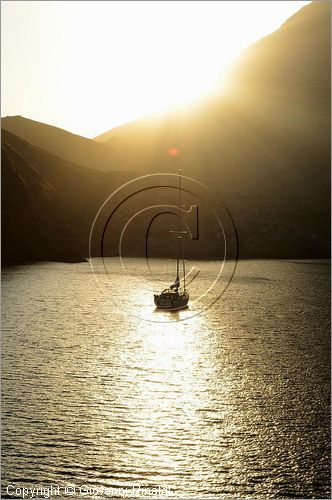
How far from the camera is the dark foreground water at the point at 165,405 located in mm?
37719

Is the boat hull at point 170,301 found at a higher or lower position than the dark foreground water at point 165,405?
higher

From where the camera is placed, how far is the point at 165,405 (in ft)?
170

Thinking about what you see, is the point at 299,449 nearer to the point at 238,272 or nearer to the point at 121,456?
the point at 121,456

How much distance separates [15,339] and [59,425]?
33.8 metres

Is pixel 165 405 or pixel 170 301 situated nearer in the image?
pixel 165 405

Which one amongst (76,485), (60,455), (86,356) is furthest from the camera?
(86,356)

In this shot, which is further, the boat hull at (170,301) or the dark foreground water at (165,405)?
the boat hull at (170,301)

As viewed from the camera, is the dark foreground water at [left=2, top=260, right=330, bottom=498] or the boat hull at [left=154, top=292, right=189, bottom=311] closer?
the dark foreground water at [left=2, top=260, right=330, bottom=498]

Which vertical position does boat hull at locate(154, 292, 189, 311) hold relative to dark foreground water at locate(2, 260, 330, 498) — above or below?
above

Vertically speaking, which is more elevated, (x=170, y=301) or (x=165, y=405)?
(x=170, y=301)

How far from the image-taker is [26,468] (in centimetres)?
3806

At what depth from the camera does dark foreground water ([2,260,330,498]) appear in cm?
3772

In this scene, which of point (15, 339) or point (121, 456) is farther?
point (15, 339)

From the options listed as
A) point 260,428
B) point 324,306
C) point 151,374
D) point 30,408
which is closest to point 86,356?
point 151,374
